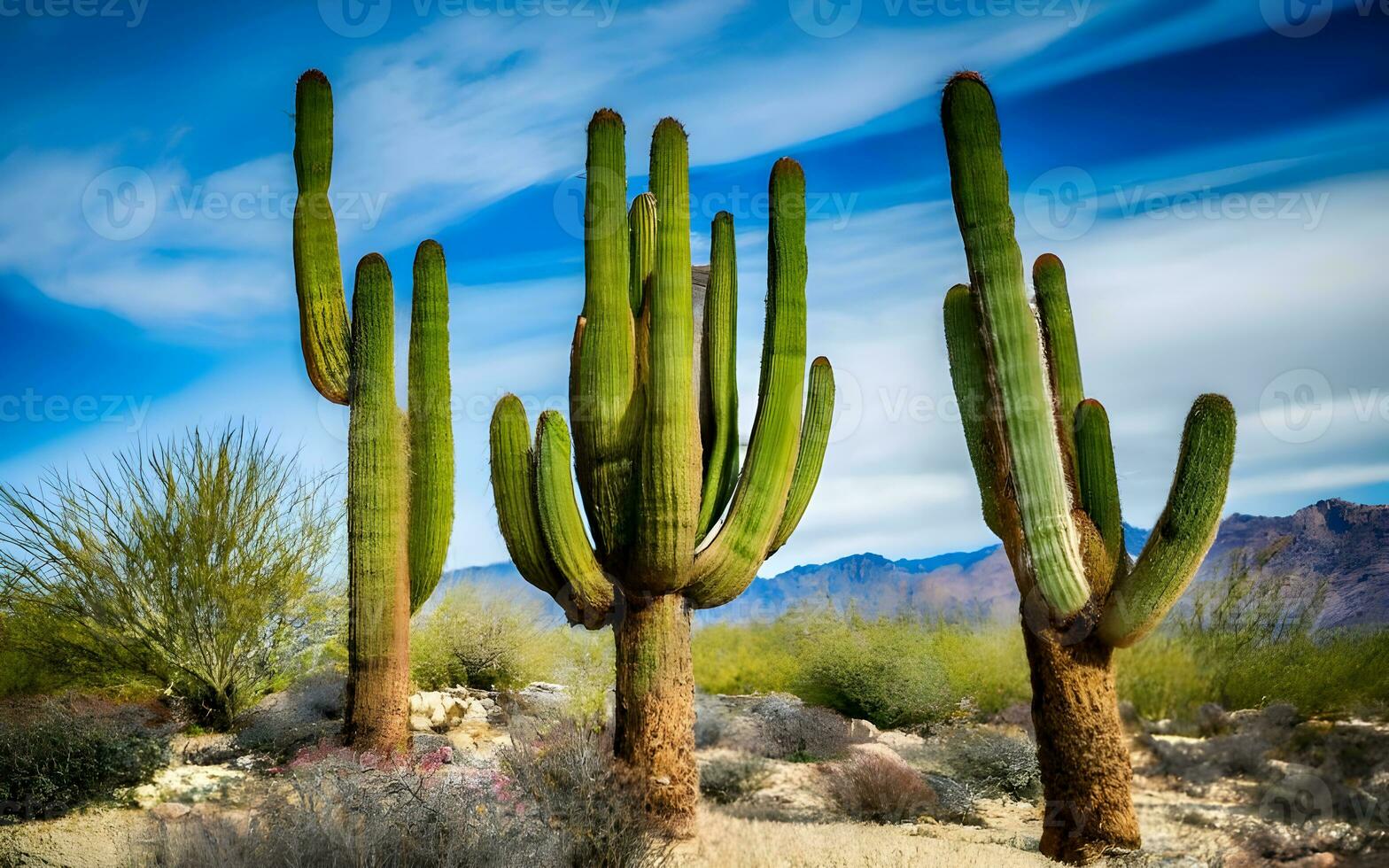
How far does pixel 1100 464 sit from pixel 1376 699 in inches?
240

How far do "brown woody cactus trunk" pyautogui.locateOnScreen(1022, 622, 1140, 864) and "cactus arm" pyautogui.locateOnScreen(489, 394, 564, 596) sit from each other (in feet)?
12.2

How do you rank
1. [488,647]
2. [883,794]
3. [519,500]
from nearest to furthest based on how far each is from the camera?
[519,500] < [883,794] < [488,647]

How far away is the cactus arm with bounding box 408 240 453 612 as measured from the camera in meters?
9.35

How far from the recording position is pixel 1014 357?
25.1 feet

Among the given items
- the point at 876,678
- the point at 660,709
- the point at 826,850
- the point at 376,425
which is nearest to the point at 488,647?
the point at 876,678

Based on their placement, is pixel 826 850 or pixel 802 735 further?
pixel 802 735

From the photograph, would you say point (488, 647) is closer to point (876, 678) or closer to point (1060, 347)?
point (876, 678)

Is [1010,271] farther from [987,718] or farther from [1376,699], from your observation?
[987,718]

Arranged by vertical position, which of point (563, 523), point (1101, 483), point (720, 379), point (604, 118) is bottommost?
point (563, 523)

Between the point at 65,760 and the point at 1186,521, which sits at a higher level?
the point at 1186,521

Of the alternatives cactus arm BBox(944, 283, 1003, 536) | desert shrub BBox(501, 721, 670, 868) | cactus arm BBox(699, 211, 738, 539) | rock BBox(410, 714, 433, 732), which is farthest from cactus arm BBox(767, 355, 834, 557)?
rock BBox(410, 714, 433, 732)

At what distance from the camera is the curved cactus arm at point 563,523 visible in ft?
25.7

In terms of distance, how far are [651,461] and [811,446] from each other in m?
1.70

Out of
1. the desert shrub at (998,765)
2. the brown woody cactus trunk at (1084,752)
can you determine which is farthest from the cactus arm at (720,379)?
the desert shrub at (998,765)
